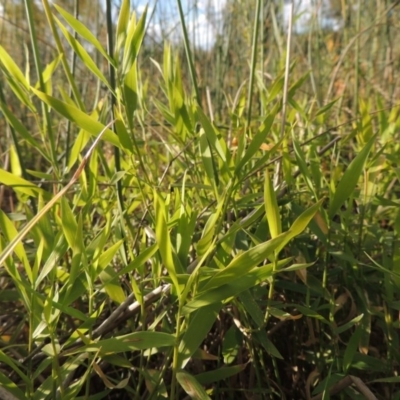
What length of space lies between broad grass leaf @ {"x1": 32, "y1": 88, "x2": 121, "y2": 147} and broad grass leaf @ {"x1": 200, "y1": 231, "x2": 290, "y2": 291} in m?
0.14

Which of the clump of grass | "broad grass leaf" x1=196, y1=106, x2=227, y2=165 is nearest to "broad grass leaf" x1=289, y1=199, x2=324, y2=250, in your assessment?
the clump of grass

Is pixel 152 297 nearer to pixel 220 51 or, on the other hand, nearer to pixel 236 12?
pixel 220 51

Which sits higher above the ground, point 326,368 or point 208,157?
point 208,157

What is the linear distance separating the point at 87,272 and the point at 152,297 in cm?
8

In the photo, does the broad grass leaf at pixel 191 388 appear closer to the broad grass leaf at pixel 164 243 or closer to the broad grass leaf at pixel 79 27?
the broad grass leaf at pixel 164 243

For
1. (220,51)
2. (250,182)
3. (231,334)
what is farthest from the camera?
(220,51)

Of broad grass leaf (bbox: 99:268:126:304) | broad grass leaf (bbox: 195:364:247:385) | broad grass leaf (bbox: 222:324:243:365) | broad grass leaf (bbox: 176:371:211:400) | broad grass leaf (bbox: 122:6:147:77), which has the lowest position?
broad grass leaf (bbox: 195:364:247:385)

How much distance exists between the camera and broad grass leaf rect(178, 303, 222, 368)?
0.38m

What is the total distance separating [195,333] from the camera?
0.38 m

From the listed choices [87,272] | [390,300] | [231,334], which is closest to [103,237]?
[87,272]

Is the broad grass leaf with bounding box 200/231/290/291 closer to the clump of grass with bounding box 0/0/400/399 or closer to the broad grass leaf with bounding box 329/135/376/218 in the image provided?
the clump of grass with bounding box 0/0/400/399

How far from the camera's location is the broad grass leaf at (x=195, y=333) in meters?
0.38

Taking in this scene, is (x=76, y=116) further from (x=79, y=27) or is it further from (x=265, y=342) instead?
(x=265, y=342)

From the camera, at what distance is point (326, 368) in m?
0.50
